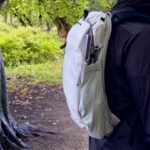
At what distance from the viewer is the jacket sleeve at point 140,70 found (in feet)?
5.88

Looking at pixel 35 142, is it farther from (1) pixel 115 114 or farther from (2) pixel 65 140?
(1) pixel 115 114

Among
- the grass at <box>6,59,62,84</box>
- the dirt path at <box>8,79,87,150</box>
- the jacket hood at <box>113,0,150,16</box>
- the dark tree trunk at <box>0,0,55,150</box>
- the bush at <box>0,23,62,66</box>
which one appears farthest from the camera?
the bush at <box>0,23,62,66</box>

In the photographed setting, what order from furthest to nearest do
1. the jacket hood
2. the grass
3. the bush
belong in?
the bush < the grass < the jacket hood

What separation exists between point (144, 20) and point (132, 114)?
47cm

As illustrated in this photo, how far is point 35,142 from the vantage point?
5582 millimetres

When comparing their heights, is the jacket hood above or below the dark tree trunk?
above

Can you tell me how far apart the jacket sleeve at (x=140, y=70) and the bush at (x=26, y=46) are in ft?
36.4

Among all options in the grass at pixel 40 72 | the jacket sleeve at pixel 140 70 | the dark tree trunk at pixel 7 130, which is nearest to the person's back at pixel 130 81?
the jacket sleeve at pixel 140 70

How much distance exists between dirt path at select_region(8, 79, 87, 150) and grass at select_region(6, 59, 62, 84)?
606mm

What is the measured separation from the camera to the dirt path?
560 cm

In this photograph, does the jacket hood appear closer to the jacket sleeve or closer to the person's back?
the person's back

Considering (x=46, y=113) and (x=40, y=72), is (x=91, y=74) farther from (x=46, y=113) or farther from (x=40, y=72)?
(x=40, y=72)

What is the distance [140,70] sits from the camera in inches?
70.5

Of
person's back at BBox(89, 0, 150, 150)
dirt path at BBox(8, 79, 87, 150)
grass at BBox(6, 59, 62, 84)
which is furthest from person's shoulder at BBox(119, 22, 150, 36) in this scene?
grass at BBox(6, 59, 62, 84)
